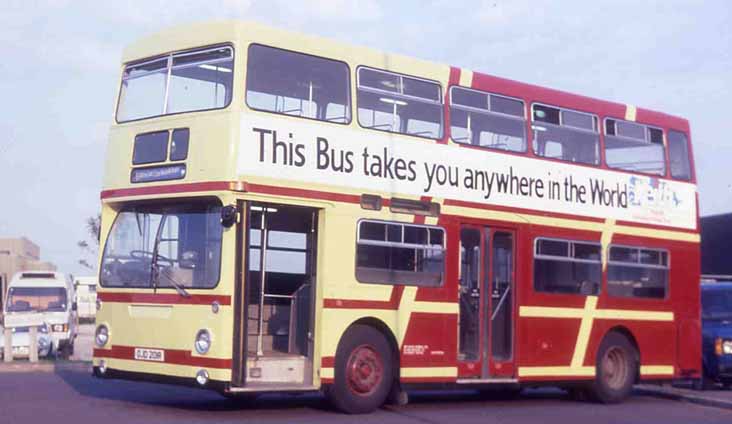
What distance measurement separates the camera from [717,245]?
133 feet

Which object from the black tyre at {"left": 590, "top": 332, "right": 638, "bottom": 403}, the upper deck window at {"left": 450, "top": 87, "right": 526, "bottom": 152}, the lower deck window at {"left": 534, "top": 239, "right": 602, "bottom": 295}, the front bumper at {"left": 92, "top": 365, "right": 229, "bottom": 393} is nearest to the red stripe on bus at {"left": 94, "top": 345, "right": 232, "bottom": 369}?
the front bumper at {"left": 92, "top": 365, "right": 229, "bottom": 393}

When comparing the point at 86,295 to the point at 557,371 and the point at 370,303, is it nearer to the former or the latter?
the point at 557,371

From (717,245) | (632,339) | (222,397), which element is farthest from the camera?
(717,245)

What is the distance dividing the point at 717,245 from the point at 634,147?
22.0 meters

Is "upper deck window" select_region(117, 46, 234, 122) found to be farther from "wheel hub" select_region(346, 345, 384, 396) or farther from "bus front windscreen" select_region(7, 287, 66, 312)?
"bus front windscreen" select_region(7, 287, 66, 312)

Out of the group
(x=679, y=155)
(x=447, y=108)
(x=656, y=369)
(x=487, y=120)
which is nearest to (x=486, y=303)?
(x=487, y=120)

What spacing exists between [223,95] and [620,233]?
811cm

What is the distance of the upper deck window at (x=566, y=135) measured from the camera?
18.5m

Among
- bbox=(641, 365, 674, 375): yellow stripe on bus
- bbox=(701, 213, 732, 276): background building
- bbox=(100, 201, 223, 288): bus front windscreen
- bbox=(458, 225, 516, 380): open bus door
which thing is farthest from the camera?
bbox=(701, 213, 732, 276): background building

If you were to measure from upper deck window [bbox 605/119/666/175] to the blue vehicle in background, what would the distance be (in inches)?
153

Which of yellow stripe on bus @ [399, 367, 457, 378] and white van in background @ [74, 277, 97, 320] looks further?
white van in background @ [74, 277, 97, 320]

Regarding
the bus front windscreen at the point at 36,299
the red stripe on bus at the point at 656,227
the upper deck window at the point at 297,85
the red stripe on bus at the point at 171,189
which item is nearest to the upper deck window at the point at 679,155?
the red stripe on bus at the point at 656,227

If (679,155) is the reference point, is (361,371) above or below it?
below

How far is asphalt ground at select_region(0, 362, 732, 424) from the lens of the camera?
14.7m
